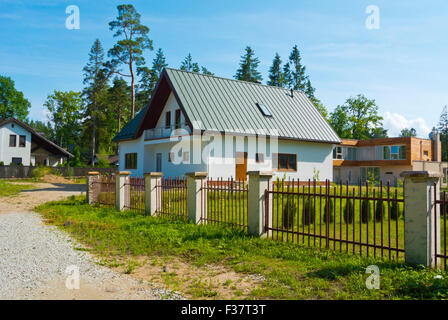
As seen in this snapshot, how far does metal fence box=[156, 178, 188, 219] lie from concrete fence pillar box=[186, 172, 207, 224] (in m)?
0.53

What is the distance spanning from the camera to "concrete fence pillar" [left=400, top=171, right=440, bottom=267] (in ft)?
18.3

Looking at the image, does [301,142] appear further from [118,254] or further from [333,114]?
[333,114]

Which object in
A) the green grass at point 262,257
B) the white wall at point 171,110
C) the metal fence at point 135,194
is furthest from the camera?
the white wall at point 171,110

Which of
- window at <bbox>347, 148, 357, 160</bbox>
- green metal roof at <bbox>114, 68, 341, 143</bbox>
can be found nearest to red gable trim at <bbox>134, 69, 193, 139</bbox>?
green metal roof at <bbox>114, 68, 341, 143</bbox>

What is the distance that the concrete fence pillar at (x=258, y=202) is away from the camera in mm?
8109

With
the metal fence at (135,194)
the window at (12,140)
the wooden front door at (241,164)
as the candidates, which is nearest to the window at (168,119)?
the wooden front door at (241,164)

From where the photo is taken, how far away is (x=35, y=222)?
1120cm

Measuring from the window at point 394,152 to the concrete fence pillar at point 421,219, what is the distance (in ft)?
120

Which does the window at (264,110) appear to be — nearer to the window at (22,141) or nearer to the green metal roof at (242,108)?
the green metal roof at (242,108)

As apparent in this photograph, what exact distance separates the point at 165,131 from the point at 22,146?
92.4 ft

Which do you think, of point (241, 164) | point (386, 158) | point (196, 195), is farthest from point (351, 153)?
point (196, 195)

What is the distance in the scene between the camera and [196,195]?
9.87m

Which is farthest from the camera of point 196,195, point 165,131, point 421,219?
point 165,131

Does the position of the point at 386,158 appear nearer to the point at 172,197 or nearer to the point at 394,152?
the point at 394,152
